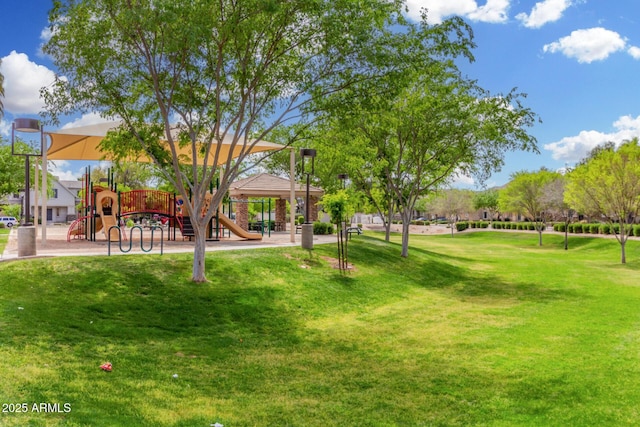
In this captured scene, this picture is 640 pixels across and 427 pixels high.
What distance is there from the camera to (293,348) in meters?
9.41

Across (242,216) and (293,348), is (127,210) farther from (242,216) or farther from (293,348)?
(293,348)

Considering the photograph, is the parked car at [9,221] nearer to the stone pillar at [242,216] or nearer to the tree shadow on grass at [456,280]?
the stone pillar at [242,216]

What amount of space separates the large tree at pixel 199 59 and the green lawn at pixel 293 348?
91.2 inches

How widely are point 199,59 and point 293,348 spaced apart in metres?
7.49

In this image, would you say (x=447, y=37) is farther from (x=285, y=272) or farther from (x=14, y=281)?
(x=14, y=281)

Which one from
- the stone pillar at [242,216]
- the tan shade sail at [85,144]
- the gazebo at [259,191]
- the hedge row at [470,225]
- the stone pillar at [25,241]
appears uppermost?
the tan shade sail at [85,144]

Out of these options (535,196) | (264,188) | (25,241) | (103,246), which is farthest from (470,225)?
(25,241)

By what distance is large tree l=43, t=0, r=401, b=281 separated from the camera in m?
11.4

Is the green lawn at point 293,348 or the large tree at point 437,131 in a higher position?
the large tree at point 437,131

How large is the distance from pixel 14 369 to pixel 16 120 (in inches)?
356

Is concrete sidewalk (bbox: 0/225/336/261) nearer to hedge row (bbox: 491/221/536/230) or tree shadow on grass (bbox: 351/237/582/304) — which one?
tree shadow on grass (bbox: 351/237/582/304)

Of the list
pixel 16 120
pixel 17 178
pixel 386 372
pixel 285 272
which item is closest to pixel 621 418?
pixel 386 372

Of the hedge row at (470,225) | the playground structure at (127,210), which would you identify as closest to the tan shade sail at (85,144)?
the playground structure at (127,210)

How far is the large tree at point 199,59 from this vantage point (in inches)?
448
